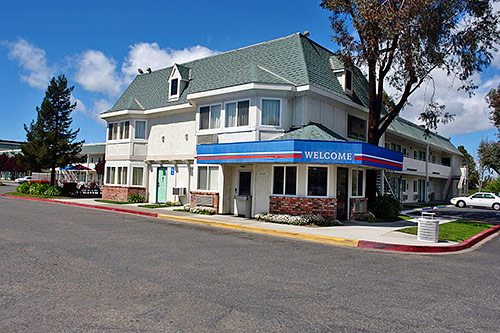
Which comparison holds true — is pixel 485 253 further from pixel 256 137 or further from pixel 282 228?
pixel 256 137

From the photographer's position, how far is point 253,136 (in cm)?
1734

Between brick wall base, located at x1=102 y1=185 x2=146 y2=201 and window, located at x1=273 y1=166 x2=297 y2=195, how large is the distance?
37.9 ft

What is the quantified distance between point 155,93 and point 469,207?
29041 millimetres

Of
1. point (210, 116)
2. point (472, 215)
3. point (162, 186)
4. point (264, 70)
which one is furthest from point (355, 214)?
point (162, 186)

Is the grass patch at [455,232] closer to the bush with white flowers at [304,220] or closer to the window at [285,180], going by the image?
the bush with white flowers at [304,220]

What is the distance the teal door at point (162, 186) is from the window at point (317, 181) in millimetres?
10977

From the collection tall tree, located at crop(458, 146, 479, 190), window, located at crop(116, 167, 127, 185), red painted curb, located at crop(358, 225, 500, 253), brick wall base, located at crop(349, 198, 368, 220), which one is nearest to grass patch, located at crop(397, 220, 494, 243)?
red painted curb, located at crop(358, 225, 500, 253)

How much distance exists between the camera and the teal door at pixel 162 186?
2348 cm

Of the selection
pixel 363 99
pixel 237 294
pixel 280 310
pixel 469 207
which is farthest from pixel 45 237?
pixel 469 207

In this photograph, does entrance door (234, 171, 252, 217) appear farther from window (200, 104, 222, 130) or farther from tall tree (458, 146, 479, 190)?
tall tree (458, 146, 479, 190)

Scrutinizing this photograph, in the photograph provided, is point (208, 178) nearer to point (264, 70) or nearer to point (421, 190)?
point (264, 70)

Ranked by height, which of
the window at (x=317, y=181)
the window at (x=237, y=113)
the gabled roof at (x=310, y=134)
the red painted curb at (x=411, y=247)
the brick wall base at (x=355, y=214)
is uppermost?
the window at (x=237, y=113)

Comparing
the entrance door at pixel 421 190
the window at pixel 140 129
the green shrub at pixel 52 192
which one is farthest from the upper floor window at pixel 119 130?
the entrance door at pixel 421 190

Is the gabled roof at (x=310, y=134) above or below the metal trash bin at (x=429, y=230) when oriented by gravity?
above
